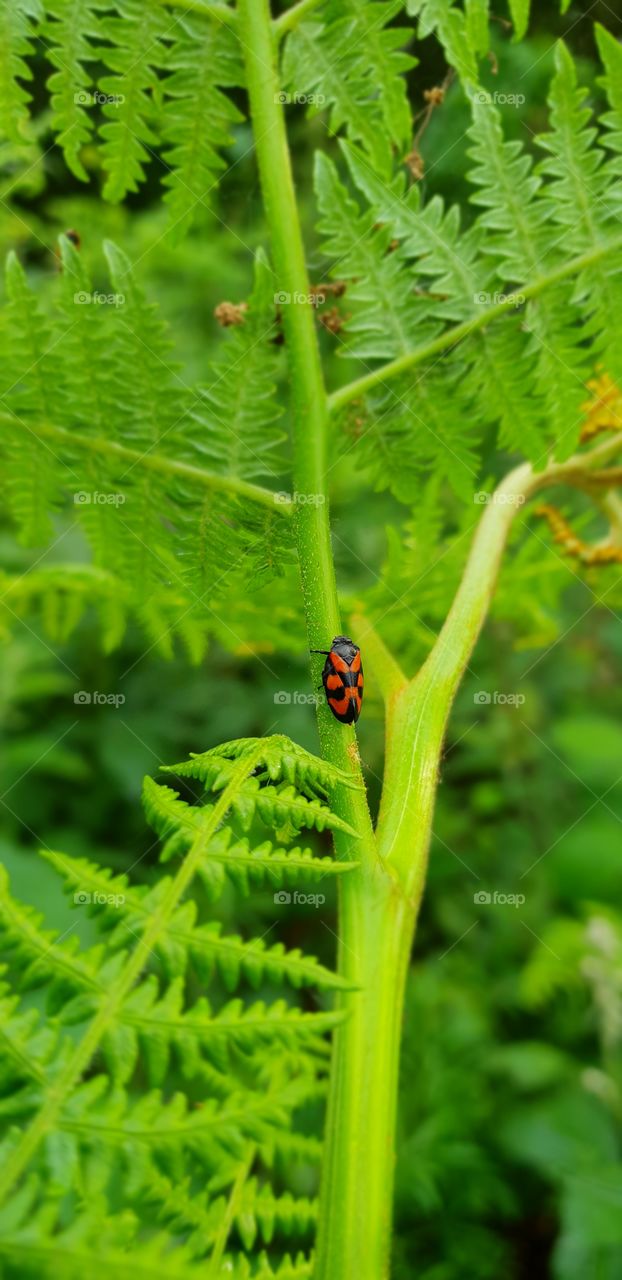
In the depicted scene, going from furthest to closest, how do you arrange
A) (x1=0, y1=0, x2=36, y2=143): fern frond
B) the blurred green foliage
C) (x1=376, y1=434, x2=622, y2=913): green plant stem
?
the blurred green foliage
(x1=0, y1=0, x2=36, y2=143): fern frond
(x1=376, y1=434, x2=622, y2=913): green plant stem

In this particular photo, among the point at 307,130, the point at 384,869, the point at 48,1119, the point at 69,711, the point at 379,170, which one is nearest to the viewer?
the point at 48,1119

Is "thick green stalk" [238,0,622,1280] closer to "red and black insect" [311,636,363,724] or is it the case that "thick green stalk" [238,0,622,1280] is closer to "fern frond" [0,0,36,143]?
"red and black insect" [311,636,363,724]

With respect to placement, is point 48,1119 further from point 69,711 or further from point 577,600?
point 577,600

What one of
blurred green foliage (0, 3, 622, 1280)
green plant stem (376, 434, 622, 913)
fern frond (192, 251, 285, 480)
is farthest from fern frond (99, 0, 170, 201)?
green plant stem (376, 434, 622, 913)

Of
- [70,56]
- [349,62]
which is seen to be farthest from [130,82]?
[349,62]

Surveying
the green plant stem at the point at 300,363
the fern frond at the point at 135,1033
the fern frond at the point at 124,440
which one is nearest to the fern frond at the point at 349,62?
the green plant stem at the point at 300,363

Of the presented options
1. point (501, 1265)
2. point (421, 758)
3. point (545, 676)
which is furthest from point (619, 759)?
point (421, 758)
